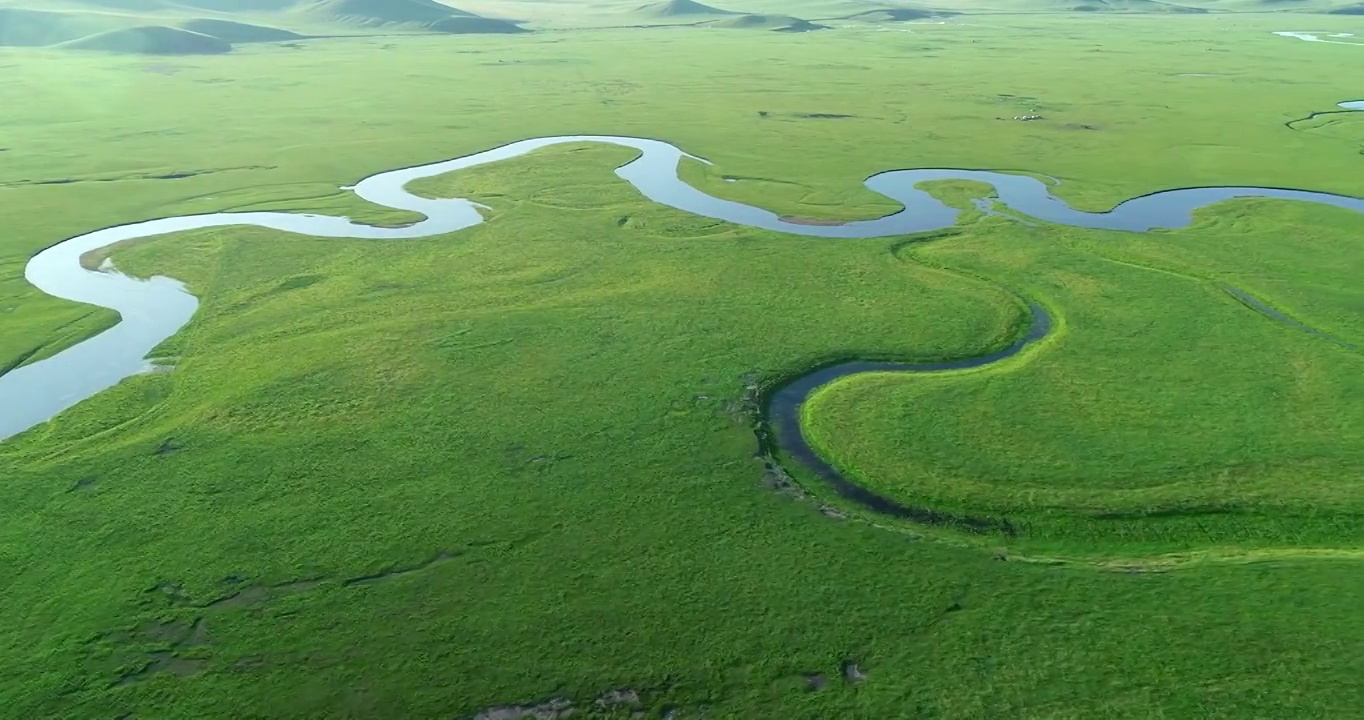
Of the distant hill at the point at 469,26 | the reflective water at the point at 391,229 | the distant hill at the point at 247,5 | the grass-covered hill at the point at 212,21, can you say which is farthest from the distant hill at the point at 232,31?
the reflective water at the point at 391,229

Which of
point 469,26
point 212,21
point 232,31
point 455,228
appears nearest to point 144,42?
point 232,31

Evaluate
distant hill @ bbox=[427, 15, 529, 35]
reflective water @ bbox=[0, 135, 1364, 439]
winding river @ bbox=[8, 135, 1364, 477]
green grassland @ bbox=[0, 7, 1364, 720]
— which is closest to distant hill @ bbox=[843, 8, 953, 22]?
distant hill @ bbox=[427, 15, 529, 35]

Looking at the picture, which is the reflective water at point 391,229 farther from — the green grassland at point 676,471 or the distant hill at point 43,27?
the distant hill at point 43,27

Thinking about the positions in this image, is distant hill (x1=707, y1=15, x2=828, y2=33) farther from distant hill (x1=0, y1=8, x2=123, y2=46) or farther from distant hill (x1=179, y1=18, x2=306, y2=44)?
distant hill (x1=0, y1=8, x2=123, y2=46)

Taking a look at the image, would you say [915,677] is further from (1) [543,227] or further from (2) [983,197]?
(2) [983,197]

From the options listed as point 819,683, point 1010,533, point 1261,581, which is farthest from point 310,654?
point 1261,581
